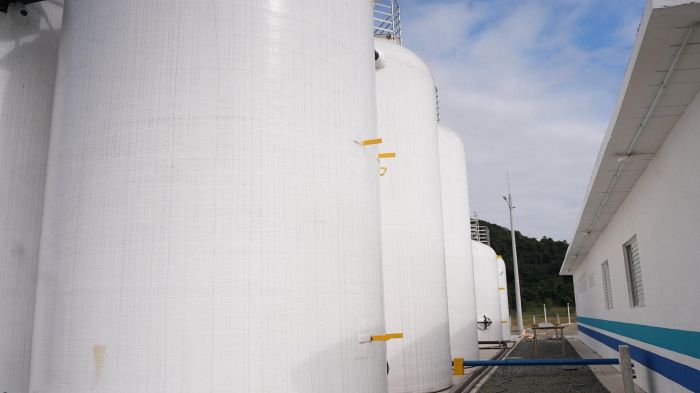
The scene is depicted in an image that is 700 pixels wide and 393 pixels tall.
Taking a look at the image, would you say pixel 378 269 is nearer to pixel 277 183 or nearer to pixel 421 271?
pixel 277 183

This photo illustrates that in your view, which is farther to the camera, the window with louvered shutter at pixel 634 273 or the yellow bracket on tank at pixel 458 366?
the yellow bracket on tank at pixel 458 366

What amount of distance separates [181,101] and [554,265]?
7618 centimetres

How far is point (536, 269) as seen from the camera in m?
74.9

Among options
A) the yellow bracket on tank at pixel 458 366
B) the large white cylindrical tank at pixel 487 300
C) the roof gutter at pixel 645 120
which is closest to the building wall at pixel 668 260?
the roof gutter at pixel 645 120

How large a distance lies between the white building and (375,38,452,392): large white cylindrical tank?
331 centimetres

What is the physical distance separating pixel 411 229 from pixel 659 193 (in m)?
4.47

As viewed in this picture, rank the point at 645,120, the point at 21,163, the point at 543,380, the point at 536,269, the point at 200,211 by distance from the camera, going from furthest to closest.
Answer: the point at 536,269
the point at 543,380
the point at 21,163
the point at 645,120
the point at 200,211

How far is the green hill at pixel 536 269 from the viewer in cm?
6944

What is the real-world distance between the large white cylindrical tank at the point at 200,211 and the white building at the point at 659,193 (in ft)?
11.2

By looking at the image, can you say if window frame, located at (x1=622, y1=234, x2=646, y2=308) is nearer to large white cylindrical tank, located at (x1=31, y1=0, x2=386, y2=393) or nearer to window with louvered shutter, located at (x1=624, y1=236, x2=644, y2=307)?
window with louvered shutter, located at (x1=624, y1=236, x2=644, y2=307)

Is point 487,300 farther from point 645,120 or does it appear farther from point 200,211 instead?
point 200,211

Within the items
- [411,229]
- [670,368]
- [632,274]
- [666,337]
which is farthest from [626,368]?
[411,229]

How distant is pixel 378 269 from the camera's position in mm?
7238

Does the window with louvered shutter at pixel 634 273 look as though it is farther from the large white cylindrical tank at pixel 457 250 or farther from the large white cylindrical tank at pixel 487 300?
the large white cylindrical tank at pixel 487 300
